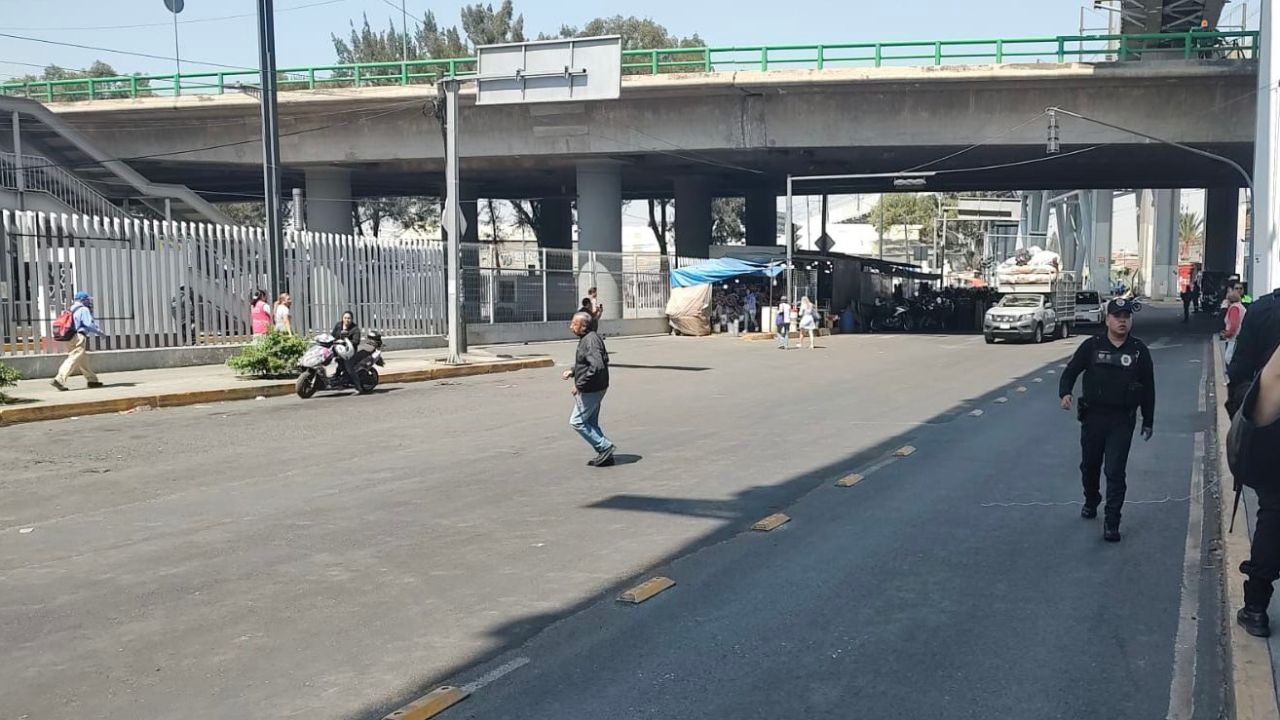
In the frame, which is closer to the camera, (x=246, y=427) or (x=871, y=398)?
(x=246, y=427)

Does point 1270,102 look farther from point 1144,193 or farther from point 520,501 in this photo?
point 1144,193

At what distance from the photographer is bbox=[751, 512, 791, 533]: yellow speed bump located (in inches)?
305

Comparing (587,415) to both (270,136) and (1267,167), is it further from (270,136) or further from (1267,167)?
(1267,167)

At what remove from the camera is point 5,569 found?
22.0ft

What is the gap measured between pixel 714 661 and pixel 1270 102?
2368 centimetres

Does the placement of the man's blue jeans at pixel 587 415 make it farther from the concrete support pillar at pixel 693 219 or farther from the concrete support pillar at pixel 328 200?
the concrete support pillar at pixel 693 219

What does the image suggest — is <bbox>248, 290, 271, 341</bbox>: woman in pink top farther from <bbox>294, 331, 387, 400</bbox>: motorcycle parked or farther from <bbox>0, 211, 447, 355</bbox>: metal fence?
<bbox>294, 331, 387, 400</bbox>: motorcycle parked

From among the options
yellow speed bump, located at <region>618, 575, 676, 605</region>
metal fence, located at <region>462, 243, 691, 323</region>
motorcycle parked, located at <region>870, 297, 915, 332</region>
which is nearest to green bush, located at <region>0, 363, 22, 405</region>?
yellow speed bump, located at <region>618, 575, 676, 605</region>

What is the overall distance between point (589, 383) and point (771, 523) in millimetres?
2847

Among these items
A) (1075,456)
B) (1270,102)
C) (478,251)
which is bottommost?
(1075,456)

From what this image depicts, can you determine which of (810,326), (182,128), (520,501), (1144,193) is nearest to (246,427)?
(520,501)

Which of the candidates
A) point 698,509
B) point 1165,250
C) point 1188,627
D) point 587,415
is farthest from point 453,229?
point 1165,250

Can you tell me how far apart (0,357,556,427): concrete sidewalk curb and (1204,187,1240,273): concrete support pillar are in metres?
50.1

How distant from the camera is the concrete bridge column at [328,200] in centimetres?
4103
